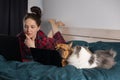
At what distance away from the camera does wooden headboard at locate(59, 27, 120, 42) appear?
2.41m

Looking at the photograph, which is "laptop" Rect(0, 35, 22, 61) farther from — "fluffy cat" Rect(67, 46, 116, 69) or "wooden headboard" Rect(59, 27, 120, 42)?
"wooden headboard" Rect(59, 27, 120, 42)

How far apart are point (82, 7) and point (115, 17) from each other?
0.50 meters

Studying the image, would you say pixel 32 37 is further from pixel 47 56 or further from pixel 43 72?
pixel 43 72

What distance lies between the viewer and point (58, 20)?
304 centimetres

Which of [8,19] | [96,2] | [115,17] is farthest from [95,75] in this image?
[8,19]

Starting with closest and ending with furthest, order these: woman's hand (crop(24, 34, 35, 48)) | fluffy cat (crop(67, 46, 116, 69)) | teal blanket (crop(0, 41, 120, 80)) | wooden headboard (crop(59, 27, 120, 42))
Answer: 1. teal blanket (crop(0, 41, 120, 80))
2. fluffy cat (crop(67, 46, 116, 69))
3. woman's hand (crop(24, 34, 35, 48))
4. wooden headboard (crop(59, 27, 120, 42))

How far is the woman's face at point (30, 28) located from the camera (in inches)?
76.0

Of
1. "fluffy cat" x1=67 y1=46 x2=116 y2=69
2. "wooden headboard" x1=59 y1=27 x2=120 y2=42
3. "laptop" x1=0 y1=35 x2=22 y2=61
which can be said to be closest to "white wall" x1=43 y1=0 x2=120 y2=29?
"wooden headboard" x1=59 y1=27 x2=120 y2=42

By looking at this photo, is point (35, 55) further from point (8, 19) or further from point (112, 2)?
point (8, 19)

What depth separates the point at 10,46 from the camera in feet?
4.91

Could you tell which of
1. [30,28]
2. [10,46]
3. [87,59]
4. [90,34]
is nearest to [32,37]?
[30,28]

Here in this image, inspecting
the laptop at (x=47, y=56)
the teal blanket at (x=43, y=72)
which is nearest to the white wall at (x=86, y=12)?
the teal blanket at (x=43, y=72)

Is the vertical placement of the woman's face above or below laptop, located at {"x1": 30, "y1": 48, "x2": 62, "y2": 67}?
above

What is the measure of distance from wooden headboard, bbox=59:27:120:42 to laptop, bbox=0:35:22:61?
1.24m
